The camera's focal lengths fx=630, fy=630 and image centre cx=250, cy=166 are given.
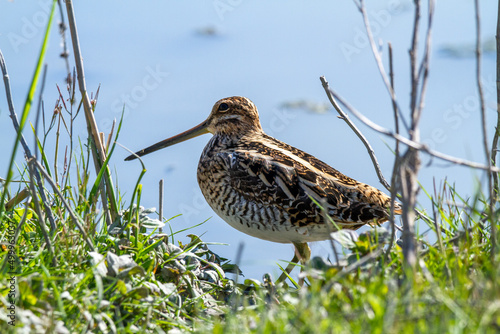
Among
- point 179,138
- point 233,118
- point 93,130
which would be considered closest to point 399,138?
point 93,130

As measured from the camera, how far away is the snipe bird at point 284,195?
4207 millimetres

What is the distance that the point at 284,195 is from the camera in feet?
13.9

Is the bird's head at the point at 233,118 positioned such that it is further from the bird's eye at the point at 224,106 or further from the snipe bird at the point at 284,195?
the snipe bird at the point at 284,195

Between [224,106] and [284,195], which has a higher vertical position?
[224,106]

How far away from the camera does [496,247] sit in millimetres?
2639

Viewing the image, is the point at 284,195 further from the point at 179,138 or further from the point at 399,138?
the point at 399,138

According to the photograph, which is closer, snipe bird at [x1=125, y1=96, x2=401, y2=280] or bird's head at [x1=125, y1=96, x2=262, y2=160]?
snipe bird at [x1=125, y1=96, x2=401, y2=280]

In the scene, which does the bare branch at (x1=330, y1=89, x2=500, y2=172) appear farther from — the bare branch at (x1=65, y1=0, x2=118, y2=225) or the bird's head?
the bird's head

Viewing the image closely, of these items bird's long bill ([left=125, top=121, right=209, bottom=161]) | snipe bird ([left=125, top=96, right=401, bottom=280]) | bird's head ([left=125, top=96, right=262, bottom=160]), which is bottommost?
snipe bird ([left=125, top=96, right=401, bottom=280])

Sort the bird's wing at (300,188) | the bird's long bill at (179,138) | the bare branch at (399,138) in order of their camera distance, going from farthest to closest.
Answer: the bird's long bill at (179,138), the bird's wing at (300,188), the bare branch at (399,138)

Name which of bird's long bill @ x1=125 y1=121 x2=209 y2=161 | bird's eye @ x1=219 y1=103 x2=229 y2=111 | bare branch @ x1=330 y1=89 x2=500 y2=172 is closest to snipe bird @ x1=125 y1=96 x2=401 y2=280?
bird's eye @ x1=219 y1=103 x2=229 y2=111

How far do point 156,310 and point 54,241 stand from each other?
66cm

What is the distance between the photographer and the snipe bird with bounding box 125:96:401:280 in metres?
4.21

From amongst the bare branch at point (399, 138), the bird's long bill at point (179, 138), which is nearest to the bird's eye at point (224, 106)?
the bird's long bill at point (179, 138)
